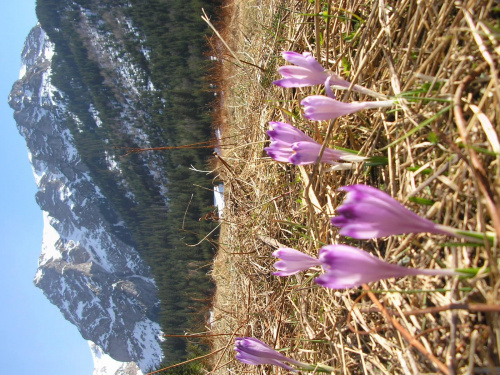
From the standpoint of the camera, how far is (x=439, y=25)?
0.62 meters

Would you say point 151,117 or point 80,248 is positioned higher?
point 151,117

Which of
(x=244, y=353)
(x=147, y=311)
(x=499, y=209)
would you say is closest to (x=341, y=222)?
(x=499, y=209)

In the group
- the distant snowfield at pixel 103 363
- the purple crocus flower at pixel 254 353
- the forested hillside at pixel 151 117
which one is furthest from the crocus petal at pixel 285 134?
the distant snowfield at pixel 103 363

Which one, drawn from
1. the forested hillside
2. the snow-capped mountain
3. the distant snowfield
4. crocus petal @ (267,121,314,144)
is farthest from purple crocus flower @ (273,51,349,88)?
the distant snowfield

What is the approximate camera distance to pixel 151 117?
19.8 meters

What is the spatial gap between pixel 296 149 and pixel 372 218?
330 millimetres

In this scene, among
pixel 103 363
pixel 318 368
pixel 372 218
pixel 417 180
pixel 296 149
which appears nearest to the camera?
pixel 372 218

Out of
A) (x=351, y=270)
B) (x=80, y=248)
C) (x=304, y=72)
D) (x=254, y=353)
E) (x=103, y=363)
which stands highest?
(x=304, y=72)

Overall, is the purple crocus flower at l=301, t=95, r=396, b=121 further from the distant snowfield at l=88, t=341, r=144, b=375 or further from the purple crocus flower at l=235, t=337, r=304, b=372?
the distant snowfield at l=88, t=341, r=144, b=375

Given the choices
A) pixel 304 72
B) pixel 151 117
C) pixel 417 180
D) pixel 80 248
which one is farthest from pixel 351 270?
pixel 80 248

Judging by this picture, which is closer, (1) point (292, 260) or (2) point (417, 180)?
(2) point (417, 180)

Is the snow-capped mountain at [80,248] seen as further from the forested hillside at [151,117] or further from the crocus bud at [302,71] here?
the crocus bud at [302,71]

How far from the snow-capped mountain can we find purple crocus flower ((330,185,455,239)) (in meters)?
33.2

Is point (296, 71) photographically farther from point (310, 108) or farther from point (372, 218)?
point (372, 218)
